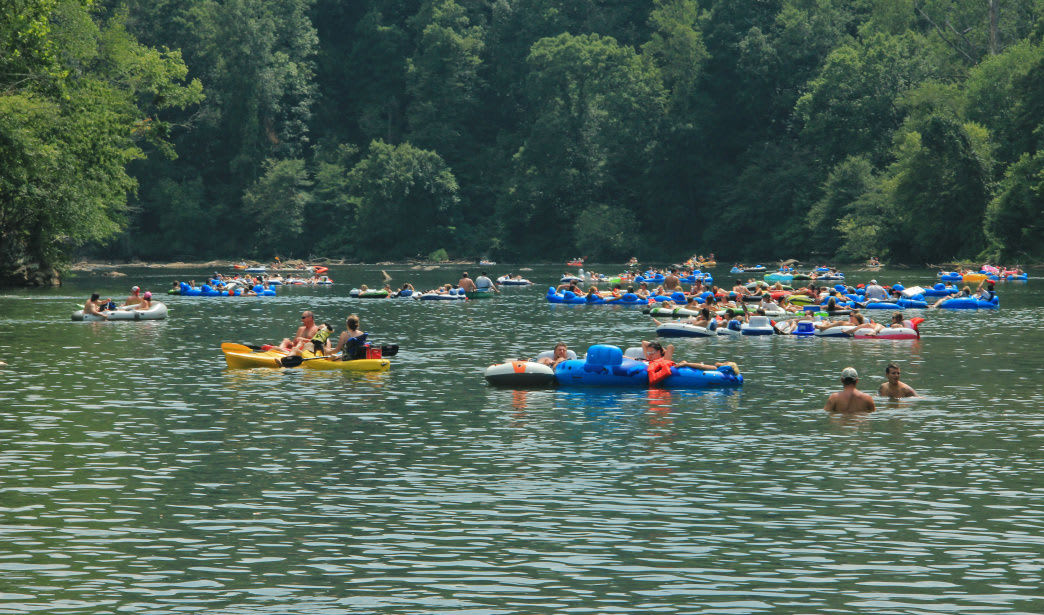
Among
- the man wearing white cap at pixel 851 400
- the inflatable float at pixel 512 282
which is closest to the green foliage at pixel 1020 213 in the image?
the inflatable float at pixel 512 282

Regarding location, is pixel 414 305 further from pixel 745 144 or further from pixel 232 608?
pixel 745 144

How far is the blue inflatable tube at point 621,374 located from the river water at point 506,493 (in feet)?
2.02

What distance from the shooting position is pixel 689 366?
100ft

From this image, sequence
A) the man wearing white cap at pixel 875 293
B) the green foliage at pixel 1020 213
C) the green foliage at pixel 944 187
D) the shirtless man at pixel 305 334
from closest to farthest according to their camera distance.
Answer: the shirtless man at pixel 305 334, the man wearing white cap at pixel 875 293, the green foliage at pixel 1020 213, the green foliage at pixel 944 187

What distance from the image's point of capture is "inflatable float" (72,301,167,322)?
168 ft

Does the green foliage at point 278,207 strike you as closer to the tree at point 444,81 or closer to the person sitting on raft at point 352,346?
the tree at point 444,81

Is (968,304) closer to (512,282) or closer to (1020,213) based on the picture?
(1020,213)

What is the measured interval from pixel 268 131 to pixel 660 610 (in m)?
125

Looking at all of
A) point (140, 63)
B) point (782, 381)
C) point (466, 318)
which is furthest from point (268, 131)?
point (782, 381)

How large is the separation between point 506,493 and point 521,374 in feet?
40.0

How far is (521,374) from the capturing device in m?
30.4

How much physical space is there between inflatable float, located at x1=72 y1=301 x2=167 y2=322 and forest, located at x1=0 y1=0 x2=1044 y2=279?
3319 cm

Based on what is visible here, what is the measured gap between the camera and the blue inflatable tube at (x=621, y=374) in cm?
3005

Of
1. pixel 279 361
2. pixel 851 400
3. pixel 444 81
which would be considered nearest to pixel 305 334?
pixel 279 361
